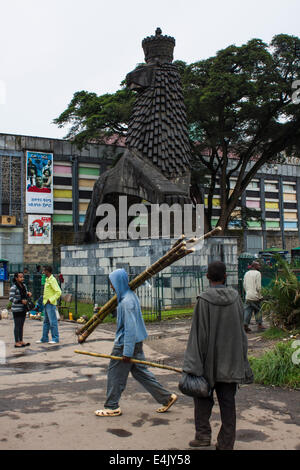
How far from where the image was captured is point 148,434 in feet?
15.0

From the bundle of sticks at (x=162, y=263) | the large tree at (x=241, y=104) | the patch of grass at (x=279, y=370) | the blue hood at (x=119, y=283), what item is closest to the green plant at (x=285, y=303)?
the patch of grass at (x=279, y=370)

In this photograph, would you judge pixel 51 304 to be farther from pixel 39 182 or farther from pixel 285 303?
pixel 39 182

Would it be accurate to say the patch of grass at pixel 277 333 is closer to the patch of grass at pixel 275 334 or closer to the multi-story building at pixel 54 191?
the patch of grass at pixel 275 334

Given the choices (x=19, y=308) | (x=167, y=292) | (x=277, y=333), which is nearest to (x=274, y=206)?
(x=167, y=292)

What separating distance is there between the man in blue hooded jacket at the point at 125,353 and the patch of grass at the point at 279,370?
6.32ft

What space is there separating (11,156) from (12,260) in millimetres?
7230

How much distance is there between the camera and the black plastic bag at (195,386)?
3.97 meters

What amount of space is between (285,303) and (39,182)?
1054 inches

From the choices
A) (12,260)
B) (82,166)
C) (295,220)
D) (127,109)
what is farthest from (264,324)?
(295,220)

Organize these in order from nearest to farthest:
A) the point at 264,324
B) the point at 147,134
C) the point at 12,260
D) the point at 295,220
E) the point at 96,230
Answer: the point at 264,324
the point at 147,134
the point at 96,230
the point at 12,260
the point at 295,220

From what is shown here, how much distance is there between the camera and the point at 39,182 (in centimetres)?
3344

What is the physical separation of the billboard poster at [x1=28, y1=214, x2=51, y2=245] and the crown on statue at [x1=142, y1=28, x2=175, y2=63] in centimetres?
1972
